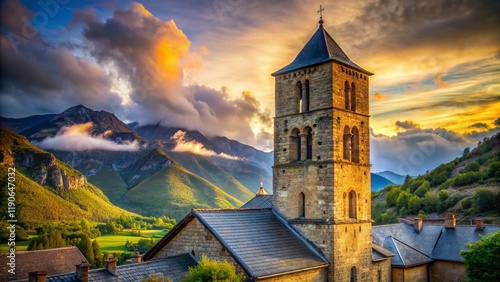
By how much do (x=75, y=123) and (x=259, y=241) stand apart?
166806 mm

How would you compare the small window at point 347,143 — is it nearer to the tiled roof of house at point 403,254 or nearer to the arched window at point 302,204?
the arched window at point 302,204

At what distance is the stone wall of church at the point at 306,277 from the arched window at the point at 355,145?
7.23 metres

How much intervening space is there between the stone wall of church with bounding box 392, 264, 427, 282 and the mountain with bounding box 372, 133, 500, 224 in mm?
37641

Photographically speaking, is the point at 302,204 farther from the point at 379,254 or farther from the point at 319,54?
the point at 319,54

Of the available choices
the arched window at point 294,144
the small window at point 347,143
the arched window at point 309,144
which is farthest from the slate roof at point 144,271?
the small window at point 347,143

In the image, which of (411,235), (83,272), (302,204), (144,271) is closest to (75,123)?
(411,235)

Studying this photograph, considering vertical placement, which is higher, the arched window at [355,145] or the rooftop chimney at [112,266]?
the arched window at [355,145]

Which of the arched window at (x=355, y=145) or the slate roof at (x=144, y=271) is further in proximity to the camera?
the arched window at (x=355, y=145)

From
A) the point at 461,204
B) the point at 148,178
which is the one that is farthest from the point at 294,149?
the point at 148,178

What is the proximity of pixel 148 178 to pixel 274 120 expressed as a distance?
125 m

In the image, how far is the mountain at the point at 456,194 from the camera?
69.3 m

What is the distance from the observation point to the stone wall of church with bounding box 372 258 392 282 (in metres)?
27.1

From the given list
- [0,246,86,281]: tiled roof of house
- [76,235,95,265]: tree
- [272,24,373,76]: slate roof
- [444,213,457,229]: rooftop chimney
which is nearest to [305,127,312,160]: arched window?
[272,24,373,76]: slate roof

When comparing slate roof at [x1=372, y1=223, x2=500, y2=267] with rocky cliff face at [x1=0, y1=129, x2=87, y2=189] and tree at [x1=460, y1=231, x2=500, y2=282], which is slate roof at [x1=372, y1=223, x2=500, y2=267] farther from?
rocky cliff face at [x1=0, y1=129, x2=87, y2=189]
